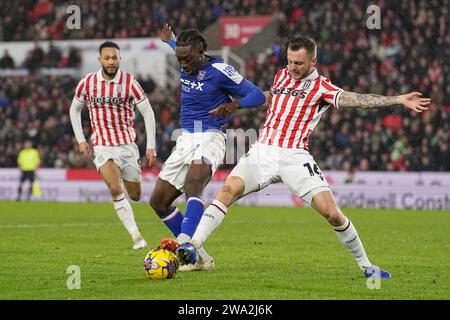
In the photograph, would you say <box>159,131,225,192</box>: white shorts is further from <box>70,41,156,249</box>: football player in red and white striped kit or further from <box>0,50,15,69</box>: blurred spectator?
<box>0,50,15,69</box>: blurred spectator

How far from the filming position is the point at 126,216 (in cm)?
1200

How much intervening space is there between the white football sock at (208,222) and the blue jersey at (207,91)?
1.23 m

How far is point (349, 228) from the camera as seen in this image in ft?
27.9

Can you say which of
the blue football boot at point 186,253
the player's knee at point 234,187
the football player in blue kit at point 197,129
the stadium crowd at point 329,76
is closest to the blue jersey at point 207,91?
the football player in blue kit at point 197,129

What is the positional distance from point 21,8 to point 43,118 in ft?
20.5

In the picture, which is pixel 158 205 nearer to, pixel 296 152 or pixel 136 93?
pixel 296 152

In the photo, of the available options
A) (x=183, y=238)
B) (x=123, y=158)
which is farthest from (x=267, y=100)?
(x=123, y=158)

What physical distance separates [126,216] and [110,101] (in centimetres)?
149

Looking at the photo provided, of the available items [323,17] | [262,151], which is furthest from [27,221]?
[323,17]

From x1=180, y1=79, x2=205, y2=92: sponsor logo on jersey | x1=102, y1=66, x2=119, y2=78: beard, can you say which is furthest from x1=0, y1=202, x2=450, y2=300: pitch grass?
x1=102, y1=66, x2=119, y2=78: beard

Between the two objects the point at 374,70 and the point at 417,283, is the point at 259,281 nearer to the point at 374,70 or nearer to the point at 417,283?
the point at 417,283

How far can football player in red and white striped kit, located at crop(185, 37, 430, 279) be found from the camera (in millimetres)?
8375

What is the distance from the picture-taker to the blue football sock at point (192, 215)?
29.5ft

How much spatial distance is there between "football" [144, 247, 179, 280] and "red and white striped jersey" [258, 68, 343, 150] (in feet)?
4.54
